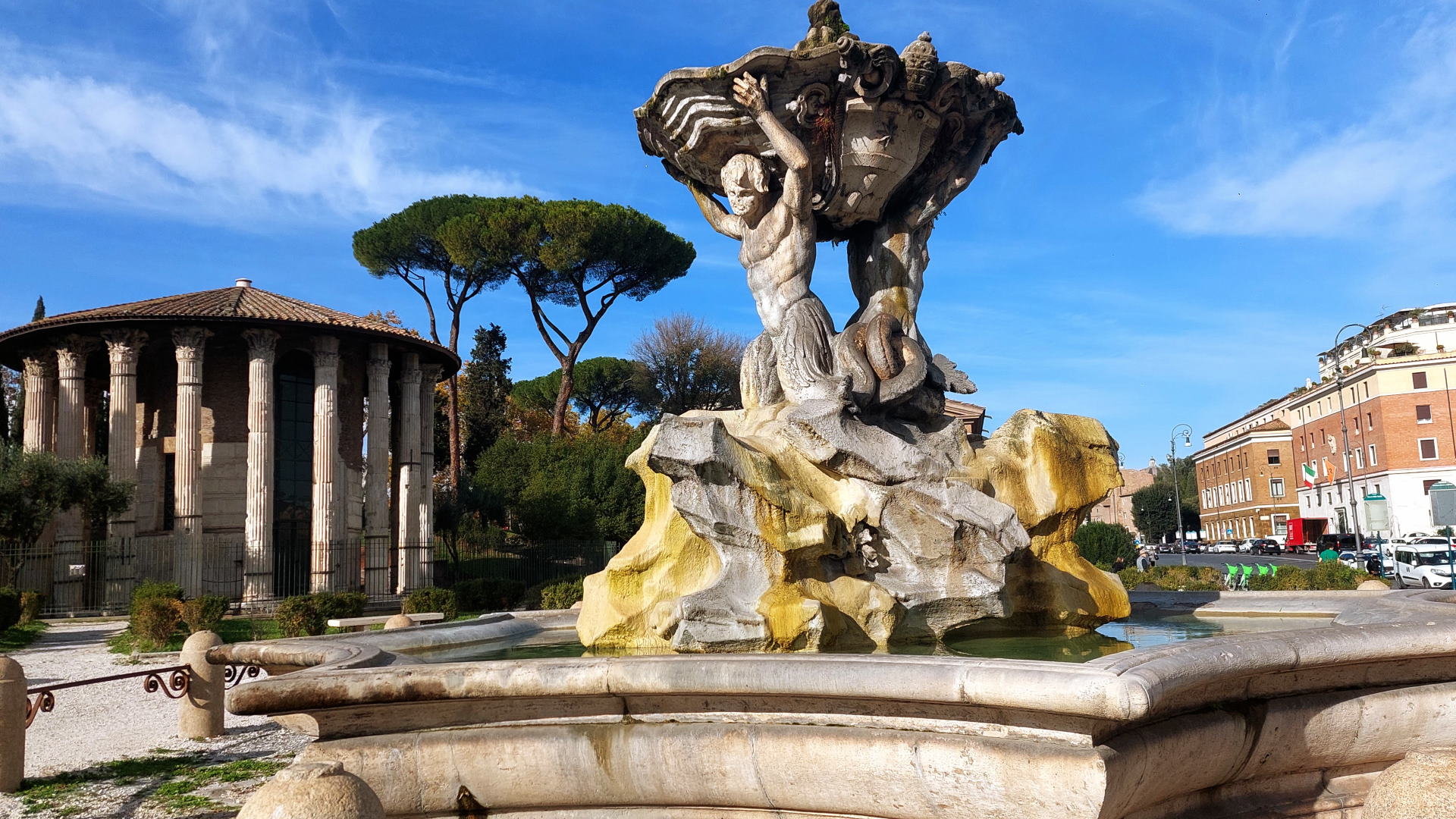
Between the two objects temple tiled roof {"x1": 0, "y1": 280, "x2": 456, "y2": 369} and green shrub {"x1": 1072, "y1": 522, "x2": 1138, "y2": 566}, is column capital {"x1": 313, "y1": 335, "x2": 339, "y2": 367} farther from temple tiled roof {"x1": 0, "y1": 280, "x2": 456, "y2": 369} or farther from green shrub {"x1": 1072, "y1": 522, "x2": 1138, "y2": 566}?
green shrub {"x1": 1072, "y1": 522, "x2": 1138, "y2": 566}

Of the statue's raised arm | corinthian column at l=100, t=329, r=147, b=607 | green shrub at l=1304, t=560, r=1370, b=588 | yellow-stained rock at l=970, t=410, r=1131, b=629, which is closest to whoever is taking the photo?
yellow-stained rock at l=970, t=410, r=1131, b=629

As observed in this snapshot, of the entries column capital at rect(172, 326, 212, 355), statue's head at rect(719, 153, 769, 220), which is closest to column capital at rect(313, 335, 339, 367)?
column capital at rect(172, 326, 212, 355)

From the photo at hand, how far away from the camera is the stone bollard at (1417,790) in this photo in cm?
295

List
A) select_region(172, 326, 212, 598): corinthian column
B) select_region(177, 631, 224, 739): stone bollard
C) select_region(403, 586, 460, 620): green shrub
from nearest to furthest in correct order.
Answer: select_region(177, 631, 224, 739): stone bollard < select_region(403, 586, 460, 620): green shrub < select_region(172, 326, 212, 598): corinthian column

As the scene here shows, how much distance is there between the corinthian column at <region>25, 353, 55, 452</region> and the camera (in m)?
26.2

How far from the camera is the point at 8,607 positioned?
56.7 feet

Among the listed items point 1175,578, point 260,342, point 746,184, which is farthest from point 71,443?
point 1175,578

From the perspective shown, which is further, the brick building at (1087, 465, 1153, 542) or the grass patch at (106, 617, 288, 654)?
the brick building at (1087, 465, 1153, 542)

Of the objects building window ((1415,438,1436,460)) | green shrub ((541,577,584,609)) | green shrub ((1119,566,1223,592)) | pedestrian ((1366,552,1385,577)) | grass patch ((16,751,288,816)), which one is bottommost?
pedestrian ((1366,552,1385,577))

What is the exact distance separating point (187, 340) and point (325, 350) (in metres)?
3.07

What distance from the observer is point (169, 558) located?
2403 centimetres

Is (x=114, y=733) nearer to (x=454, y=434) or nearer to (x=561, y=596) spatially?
(x=561, y=596)

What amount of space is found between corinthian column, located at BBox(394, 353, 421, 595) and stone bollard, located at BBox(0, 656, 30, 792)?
2125cm

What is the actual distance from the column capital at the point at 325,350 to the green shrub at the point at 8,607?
9.46 meters
